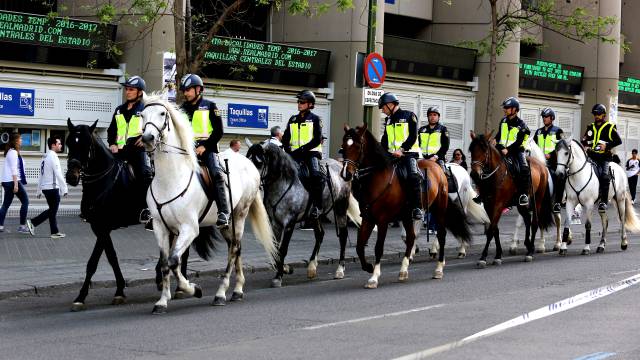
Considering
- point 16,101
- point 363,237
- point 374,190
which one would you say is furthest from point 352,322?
point 16,101

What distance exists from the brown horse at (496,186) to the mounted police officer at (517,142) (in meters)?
0.22

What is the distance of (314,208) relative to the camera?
15062 mm

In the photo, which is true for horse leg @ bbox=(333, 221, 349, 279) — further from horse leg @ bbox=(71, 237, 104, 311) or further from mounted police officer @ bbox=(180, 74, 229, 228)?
horse leg @ bbox=(71, 237, 104, 311)

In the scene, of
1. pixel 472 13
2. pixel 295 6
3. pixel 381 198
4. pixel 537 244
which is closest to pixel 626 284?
pixel 381 198

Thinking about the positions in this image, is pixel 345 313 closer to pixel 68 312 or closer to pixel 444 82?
pixel 68 312

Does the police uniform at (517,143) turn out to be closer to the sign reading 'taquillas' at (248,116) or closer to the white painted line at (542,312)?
the white painted line at (542,312)

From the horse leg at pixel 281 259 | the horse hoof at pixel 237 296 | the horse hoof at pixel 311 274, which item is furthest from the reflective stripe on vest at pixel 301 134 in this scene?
the horse hoof at pixel 237 296

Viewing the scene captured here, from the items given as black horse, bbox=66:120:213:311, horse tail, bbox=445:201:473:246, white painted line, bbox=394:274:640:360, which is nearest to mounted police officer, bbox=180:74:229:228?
black horse, bbox=66:120:213:311

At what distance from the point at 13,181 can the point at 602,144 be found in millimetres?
11208

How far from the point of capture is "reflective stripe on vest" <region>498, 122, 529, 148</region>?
17.8m

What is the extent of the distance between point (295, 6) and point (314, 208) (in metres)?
4.48

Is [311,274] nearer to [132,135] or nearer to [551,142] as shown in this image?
[132,135]

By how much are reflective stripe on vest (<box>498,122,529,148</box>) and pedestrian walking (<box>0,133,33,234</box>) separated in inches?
346

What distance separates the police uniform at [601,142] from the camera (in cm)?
1973
